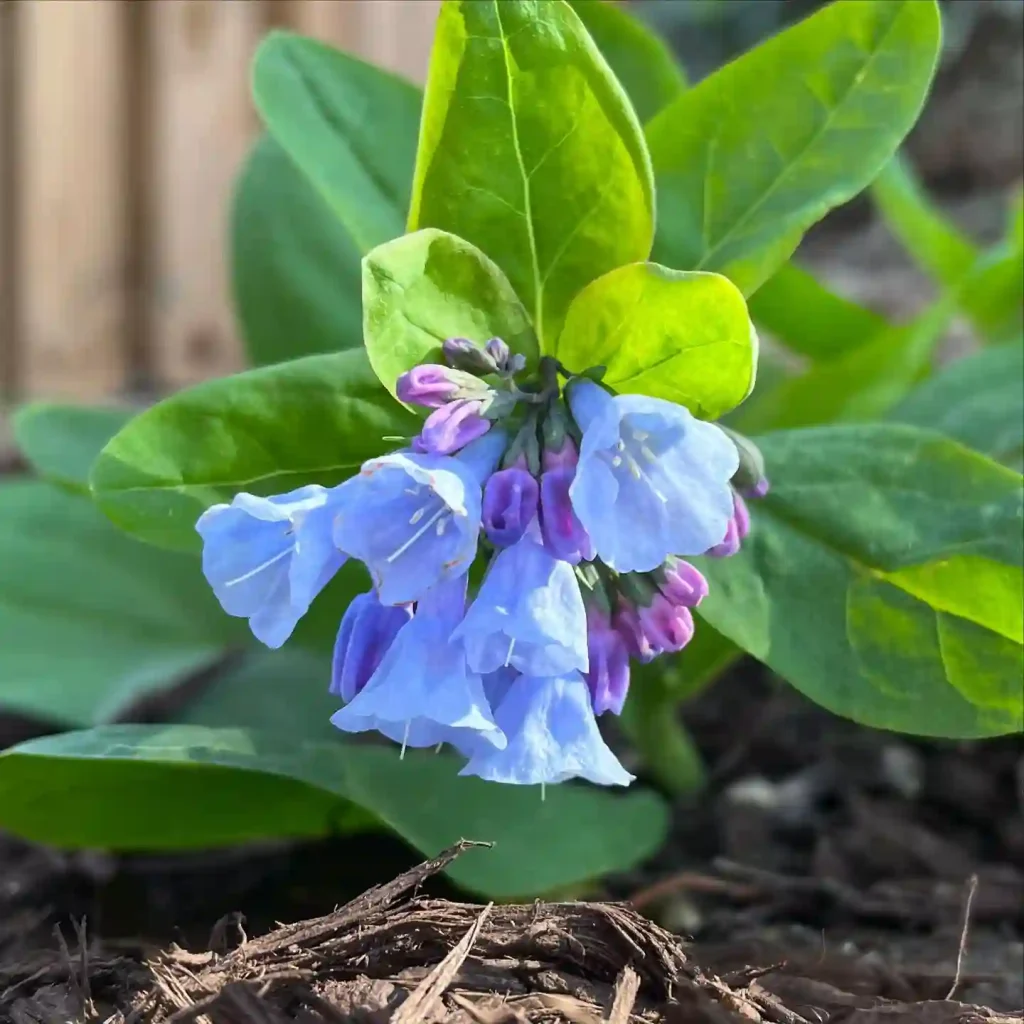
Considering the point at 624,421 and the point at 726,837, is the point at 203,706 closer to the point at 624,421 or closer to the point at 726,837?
the point at 726,837

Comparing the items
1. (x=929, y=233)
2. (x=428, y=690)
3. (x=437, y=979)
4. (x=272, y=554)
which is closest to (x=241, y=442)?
(x=272, y=554)

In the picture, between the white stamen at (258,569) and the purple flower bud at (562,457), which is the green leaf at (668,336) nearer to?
the purple flower bud at (562,457)

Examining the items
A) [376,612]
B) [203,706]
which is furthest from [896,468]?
[203,706]

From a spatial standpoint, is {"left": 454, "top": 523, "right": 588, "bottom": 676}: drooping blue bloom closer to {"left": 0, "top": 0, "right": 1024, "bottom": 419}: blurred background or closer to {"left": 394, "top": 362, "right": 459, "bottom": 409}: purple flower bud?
{"left": 394, "top": 362, "right": 459, "bottom": 409}: purple flower bud

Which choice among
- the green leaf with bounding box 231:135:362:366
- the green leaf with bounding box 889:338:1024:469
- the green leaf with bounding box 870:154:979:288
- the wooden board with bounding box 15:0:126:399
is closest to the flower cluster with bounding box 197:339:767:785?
the green leaf with bounding box 889:338:1024:469

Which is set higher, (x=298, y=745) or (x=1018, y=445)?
(x=1018, y=445)
